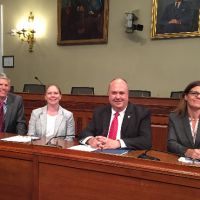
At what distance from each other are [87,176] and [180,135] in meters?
1.20

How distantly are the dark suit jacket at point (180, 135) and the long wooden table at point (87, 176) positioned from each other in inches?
21.9

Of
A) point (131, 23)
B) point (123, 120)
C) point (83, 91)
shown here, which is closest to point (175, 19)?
point (131, 23)

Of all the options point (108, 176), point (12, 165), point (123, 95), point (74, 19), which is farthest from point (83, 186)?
point (74, 19)

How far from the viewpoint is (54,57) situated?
26.1ft

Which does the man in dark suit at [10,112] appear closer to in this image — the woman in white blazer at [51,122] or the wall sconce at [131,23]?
the woman in white blazer at [51,122]

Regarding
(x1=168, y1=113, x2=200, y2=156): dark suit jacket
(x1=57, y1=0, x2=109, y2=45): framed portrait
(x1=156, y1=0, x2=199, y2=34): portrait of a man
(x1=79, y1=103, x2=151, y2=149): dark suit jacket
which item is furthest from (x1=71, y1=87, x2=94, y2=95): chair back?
(x1=168, y1=113, x2=200, y2=156): dark suit jacket

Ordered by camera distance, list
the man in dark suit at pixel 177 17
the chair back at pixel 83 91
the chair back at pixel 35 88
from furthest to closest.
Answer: the chair back at pixel 35 88 → the man in dark suit at pixel 177 17 → the chair back at pixel 83 91

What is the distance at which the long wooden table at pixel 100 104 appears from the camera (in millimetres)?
3969

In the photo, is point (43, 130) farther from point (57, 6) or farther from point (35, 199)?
point (57, 6)

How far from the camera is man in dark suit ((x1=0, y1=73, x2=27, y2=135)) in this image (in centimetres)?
352

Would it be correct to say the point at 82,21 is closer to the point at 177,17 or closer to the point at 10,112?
the point at 177,17

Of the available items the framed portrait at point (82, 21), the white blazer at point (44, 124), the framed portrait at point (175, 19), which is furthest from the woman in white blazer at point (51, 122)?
the framed portrait at point (82, 21)

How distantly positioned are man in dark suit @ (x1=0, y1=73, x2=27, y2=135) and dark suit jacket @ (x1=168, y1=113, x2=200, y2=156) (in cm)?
171

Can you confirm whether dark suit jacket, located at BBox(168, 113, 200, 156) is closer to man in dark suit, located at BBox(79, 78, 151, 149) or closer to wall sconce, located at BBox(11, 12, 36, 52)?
man in dark suit, located at BBox(79, 78, 151, 149)
